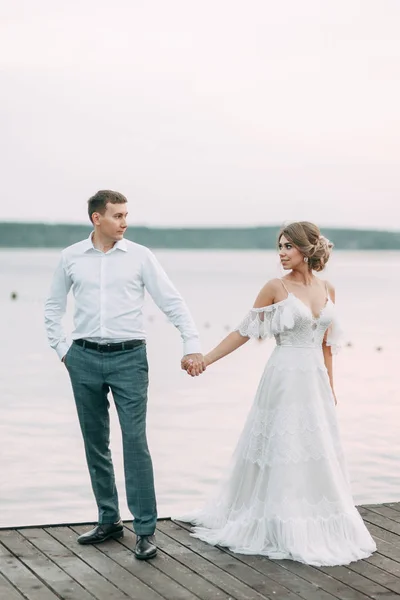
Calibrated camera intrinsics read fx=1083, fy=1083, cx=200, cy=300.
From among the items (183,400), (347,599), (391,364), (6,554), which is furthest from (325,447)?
(391,364)

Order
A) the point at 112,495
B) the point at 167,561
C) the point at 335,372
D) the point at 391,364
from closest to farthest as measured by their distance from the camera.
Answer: the point at 167,561 < the point at 112,495 < the point at 335,372 < the point at 391,364

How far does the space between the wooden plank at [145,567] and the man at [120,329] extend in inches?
2.8

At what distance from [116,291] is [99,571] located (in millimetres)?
1385

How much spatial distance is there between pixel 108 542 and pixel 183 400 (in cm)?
888

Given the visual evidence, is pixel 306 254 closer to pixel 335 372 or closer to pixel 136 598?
pixel 136 598

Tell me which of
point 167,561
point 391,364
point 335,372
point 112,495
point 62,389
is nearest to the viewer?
point 167,561

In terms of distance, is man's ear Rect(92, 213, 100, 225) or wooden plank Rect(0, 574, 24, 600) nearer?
wooden plank Rect(0, 574, 24, 600)

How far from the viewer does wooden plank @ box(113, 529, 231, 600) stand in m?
4.99

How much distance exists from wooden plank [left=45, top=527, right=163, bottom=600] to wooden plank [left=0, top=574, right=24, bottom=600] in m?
0.32

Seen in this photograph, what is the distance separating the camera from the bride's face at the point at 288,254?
575 centimetres

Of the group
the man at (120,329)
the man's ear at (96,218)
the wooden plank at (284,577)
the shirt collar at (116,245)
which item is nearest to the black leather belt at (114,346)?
the man at (120,329)

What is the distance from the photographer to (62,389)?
1567 cm

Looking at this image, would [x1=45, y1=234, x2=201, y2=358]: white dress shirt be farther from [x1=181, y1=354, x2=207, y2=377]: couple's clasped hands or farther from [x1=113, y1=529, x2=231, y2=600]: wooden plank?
[x1=113, y1=529, x2=231, y2=600]: wooden plank

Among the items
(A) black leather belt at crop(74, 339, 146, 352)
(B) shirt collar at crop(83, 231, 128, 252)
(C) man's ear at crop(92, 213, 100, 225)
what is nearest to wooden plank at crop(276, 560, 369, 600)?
(A) black leather belt at crop(74, 339, 146, 352)
